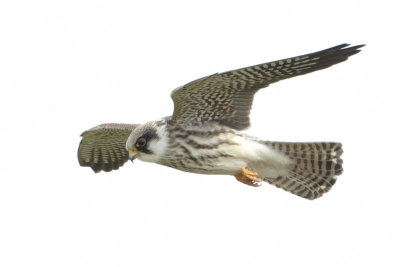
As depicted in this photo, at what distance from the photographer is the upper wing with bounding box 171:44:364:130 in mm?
8766

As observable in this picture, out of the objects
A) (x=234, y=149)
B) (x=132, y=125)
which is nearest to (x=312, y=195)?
(x=234, y=149)

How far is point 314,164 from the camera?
34.9 ft

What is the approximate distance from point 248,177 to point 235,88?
1303 mm

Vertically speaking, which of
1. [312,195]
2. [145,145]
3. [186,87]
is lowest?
[312,195]

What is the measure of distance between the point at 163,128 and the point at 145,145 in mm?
353

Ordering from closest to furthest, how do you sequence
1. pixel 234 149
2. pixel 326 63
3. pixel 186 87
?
pixel 326 63 → pixel 186 87 → pixel 234 149

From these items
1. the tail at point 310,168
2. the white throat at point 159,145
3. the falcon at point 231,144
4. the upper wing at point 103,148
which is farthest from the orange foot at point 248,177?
the upper wing at point 103,148

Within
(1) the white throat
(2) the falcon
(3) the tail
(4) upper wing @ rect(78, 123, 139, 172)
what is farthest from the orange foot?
(4) upper wing @ rect(78, 123, 139, 172)

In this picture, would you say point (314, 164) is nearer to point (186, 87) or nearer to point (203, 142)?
point (203, 142)

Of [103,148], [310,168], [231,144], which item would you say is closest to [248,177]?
[231,144]

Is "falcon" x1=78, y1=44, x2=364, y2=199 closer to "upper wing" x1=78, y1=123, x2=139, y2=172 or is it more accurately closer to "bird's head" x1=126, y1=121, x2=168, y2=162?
"bird's head" x1=126, y1=121, x2=168, y2=162

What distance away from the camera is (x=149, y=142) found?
10211mm

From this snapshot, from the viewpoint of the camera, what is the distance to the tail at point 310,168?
34.6ft

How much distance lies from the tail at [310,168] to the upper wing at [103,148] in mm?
2671
